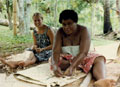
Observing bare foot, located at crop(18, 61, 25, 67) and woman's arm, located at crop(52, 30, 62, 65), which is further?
bare foot, located at crop(18, 61, 25, 67)

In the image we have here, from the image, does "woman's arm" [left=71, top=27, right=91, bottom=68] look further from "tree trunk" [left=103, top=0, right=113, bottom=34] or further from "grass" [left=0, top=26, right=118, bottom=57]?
"tree trunk" [left=103, top=0, right=113, bottom=34]

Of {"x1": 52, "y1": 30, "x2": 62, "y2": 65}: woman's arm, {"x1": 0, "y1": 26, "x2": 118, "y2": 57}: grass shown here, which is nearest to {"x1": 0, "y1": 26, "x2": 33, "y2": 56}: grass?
{"x1": 0, "y1": 26, "x2": 118, "y2": 57}: grass

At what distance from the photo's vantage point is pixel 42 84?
226 cm

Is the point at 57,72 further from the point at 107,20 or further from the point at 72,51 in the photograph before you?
the point at 107,20

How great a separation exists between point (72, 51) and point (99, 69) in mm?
424

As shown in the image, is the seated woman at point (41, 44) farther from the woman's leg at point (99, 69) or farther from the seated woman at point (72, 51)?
the woman's leg at point (99, 69)

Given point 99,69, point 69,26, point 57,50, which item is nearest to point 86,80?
point 99,69

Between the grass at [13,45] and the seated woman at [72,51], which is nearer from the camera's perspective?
the seated woman at [72,51]

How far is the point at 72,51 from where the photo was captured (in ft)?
8.21

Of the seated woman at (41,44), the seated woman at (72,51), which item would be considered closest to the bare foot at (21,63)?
the seated woman at (41,44)

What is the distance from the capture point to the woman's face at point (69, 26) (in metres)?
2.26

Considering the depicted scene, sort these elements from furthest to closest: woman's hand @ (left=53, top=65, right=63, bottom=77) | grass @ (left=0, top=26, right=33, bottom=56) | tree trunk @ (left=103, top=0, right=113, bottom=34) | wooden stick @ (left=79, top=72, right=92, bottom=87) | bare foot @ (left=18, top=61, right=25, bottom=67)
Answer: tree trunk @ (left=103, top=0, right=113, bottom=34) < grass @ (left=0, top=26, right=33, bottom=56) < bare foot @ (left=18, top=61, right=25, bottom=67) < woman's hand @ (left=53, top=65, right=63, bottom=77) < wooden stick @ (left=79, top=72, right=92, bottom=87)

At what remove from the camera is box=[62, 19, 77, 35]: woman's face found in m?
2.26

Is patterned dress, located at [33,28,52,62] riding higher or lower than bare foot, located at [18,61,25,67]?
higher
